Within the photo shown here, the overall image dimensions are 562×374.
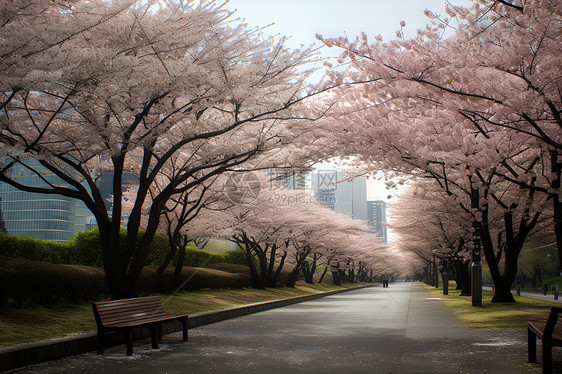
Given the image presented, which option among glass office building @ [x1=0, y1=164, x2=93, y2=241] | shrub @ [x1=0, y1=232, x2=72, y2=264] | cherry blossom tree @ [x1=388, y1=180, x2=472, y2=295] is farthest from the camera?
glass office building @ [x1=0, y1=164, x2=93, y2=241]

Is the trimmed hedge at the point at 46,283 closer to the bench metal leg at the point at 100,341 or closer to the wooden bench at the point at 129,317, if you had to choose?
the wooden bench at the point at 129,317

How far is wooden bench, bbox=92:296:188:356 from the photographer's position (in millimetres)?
7371

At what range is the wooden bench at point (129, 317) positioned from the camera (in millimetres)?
7371

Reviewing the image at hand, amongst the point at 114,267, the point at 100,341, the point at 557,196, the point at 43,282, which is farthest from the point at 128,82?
the point at 557,196

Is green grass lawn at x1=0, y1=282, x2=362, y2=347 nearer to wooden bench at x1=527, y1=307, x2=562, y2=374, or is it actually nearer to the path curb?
the path curb

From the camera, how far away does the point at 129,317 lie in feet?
26.7

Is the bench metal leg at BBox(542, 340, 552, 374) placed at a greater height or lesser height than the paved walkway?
greater

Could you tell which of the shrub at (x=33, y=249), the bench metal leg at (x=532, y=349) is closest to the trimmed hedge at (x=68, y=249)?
the shrub at (x=33, y=249)

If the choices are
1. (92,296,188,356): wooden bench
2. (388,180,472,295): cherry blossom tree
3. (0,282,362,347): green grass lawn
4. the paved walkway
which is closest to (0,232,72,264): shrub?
(0,282,362,347): green grass lawn

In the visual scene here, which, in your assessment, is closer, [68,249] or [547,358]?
[547,358]

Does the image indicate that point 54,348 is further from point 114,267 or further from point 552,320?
point 552,320

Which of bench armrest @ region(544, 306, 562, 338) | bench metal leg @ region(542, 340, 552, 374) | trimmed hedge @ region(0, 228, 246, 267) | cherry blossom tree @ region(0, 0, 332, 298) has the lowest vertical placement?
bench metal leg @ region(542, 340, 552, 374)

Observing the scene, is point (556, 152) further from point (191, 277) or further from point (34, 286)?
point (191, 277)

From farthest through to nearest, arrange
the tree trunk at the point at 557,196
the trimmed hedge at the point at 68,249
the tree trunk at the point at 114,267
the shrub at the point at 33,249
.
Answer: the trimmed hedge at the point at 68,249 → the shrub at the point at 33,249 → the tree trunk at the point at 557,196 → the tree trunk at the point at 114,267
